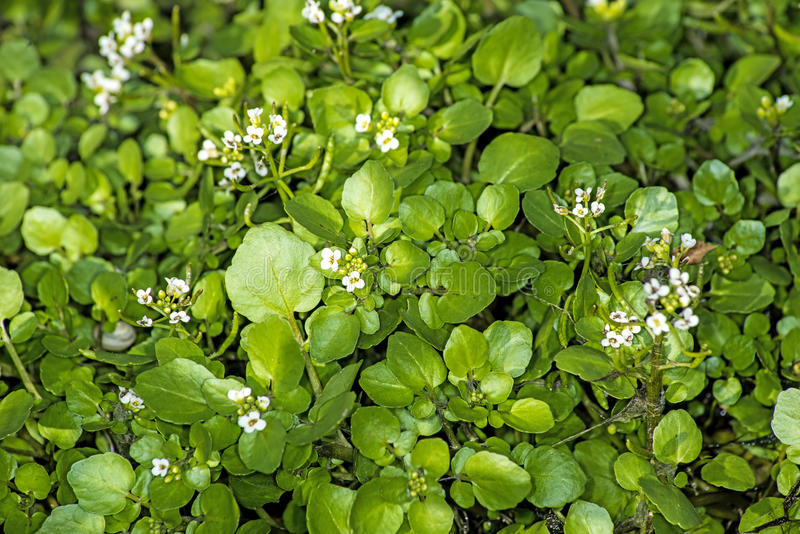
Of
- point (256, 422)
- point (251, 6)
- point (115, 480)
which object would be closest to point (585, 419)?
point (256, 422)

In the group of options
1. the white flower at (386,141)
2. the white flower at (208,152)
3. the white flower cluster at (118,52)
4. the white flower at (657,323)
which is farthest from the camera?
the white flower cluster at (118,52)

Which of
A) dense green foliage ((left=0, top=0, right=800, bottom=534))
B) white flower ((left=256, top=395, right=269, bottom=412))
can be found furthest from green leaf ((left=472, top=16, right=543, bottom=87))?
white flower ((left=256, top=395, right=269, bottom=412))

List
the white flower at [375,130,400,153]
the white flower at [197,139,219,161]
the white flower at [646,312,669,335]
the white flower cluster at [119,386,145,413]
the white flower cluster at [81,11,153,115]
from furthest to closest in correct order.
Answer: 1. the white flower cluster at [81,11,153,115]
2. the white flower at [197,139,219,161]
3. the white flower at [375,130,400,153]
4. the white flower cluster at [119,386,145,413]
5. the white flower at [646,312,669,335]

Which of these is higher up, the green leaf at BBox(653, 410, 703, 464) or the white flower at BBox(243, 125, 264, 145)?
the white flower at BBox(243, 125, 264, 145)

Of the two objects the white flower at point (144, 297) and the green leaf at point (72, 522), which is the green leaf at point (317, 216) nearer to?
the white flower at point (144, 297)

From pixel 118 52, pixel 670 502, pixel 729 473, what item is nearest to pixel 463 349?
pixel 670 502

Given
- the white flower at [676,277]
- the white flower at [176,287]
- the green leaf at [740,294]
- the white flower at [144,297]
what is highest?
the white flower at [676,277]

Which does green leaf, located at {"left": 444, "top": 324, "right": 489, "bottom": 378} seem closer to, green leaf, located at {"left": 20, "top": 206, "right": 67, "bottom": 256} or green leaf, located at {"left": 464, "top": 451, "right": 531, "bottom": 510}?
green leaf, located at {"left": 464, "top": 451, "right": 531, "bottom": 510}

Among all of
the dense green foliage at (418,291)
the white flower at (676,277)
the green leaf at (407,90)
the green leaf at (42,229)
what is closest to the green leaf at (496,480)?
the dense green foliage at (418,291)

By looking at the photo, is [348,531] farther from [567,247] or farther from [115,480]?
[567,247]
